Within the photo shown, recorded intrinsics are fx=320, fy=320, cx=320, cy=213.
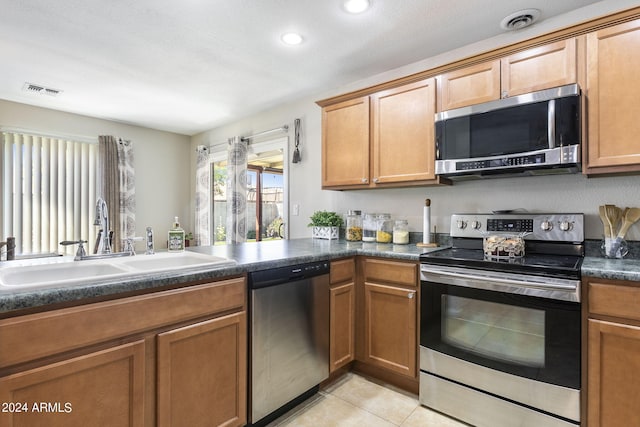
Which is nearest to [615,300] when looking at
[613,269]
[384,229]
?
[613,269]

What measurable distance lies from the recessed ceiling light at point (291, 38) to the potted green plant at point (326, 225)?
1423 mm

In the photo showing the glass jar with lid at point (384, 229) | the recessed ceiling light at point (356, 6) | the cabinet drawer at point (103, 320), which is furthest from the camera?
the glass jar with lid at point (384, 229)

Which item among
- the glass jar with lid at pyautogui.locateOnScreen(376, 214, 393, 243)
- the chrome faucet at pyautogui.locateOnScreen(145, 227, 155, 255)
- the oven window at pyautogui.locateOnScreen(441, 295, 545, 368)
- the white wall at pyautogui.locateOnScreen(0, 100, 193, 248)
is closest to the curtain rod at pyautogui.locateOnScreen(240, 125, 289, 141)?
the white wall at pyautogui.locateOnScreen(0, 100, 193, 248)

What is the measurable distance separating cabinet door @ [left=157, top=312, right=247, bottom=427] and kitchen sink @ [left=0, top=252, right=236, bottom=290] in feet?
0.91

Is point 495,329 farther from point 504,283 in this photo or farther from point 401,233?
point 401,233

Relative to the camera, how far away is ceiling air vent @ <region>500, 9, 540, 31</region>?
197cm

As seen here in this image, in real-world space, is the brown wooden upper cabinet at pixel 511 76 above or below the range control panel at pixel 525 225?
above

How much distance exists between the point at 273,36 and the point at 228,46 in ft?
1.26

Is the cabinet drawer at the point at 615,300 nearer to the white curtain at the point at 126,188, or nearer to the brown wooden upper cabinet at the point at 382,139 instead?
the brown wooden upper cabinet at the point at 382,139

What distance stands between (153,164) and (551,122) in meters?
4.78

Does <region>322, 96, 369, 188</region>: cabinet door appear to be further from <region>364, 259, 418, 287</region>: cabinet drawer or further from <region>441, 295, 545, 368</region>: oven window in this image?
<region>441, 295, 545, 368</region>: oven window

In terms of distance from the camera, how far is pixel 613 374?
1391 mm

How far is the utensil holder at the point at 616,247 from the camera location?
1.73 metres

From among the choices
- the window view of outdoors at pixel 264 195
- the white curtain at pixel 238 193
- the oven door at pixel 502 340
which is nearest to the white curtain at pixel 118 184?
the white curtain at pixel 238 193
